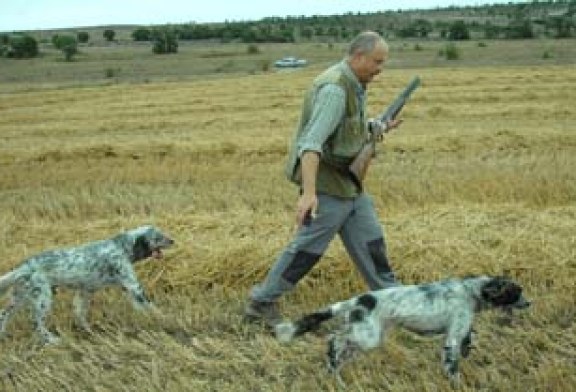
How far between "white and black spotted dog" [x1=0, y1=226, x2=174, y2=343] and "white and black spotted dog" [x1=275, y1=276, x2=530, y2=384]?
1.73 m

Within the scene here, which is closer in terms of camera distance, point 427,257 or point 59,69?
point 427,257

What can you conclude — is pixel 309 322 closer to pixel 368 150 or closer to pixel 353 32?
pixel 368 150

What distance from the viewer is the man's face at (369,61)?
6105 millimetres

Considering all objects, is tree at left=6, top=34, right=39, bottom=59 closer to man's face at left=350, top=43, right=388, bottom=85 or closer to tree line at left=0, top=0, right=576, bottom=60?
A: tree line at left=0, top=0, right=576, bottom=60

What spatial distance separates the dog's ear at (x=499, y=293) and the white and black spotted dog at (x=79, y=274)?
96.1 inches

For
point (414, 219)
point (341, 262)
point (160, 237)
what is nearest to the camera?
point (160, 237)

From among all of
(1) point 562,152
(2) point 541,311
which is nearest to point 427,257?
(2) point 541,311

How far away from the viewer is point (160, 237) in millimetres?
7266

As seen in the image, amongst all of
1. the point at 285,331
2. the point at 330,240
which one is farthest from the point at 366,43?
the point at 285,331

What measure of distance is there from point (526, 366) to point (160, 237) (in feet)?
9.30

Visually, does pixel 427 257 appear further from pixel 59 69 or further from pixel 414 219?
pixel 59 69

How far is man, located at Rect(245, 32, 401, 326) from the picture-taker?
237 inches

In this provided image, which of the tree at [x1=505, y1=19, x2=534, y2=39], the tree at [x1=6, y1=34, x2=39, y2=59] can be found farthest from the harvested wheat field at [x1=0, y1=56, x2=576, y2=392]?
the tree at [x1=505, y1=19, x2=534, y2=39]

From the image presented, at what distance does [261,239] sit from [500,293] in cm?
314
